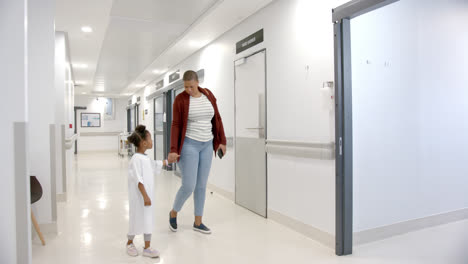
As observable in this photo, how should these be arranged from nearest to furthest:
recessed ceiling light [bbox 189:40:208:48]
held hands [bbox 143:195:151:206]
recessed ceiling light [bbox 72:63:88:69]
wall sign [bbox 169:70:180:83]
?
held hands [bbox 143:195:151:206] < recessed ceiling light [bbox 189:40:208:48] < wall sign [bbox 169:70:180:83] < recessed ceiling light [bbox 72:63:88:69]

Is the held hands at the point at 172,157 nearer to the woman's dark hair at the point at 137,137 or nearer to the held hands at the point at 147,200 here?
the woman's dark hair at the point at 137,137

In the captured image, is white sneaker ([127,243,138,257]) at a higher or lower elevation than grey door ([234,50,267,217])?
lower

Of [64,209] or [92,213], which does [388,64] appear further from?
[64,209]

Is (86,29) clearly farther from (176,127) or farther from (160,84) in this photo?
(160,84)

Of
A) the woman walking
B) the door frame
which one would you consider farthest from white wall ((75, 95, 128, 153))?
the door frame

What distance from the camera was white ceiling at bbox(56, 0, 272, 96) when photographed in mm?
4293

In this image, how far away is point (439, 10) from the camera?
12.2ft

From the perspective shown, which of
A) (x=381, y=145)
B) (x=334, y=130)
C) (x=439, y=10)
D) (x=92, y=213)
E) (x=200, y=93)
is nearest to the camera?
(x=334, y=130)

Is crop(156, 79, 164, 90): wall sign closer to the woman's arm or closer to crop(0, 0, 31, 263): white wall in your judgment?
the woman's arm

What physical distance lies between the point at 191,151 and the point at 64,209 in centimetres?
262

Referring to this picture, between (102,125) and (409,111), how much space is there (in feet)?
51.5

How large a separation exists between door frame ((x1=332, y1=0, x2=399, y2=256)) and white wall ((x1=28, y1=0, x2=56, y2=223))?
3.01m

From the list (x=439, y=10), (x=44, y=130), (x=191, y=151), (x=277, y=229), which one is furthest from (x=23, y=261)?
(x=439, y=10)

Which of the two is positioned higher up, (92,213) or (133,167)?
(133,167)
